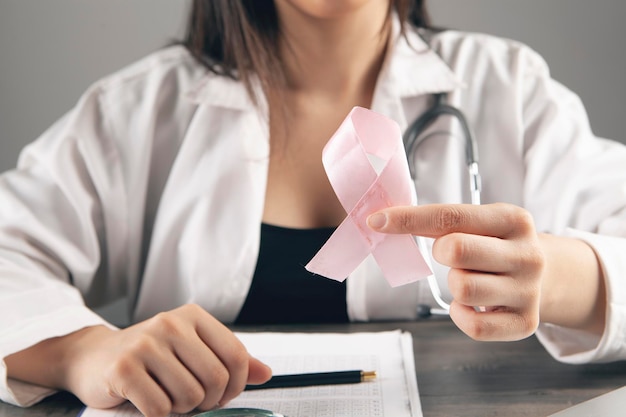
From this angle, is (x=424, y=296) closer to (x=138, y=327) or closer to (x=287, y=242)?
(x=287, y=242)

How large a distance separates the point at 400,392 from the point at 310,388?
8 cm

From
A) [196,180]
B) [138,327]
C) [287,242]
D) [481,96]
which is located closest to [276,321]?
[287,242]

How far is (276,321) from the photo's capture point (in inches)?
40.9

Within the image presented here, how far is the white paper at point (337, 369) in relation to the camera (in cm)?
69

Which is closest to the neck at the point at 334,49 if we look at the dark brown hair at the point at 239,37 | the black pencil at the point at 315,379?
the dark brown hair at the point at 239,37

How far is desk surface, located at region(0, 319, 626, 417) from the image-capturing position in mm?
707

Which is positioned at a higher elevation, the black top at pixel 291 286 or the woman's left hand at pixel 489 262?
the woman's left hand at pixel 489 262

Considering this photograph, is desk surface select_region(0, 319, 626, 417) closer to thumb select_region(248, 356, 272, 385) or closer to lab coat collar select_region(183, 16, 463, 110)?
thumb select_region(248, 356, 272, 385)

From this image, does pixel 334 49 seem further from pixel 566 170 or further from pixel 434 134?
pixel 566 170

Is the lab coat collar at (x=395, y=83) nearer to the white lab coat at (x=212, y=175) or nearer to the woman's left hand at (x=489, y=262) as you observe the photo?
the white lab coat at (x=212, y=175)

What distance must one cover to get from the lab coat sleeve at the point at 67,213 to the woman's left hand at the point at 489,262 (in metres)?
0.44

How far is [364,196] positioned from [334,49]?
1.89 feet

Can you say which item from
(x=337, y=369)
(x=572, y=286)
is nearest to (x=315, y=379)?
(x=337, y=369)

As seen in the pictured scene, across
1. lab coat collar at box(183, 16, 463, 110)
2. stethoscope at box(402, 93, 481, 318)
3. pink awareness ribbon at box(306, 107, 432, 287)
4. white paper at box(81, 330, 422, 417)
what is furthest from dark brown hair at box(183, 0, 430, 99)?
pink awareness ribbon at box(306, 107, 432, 287)
